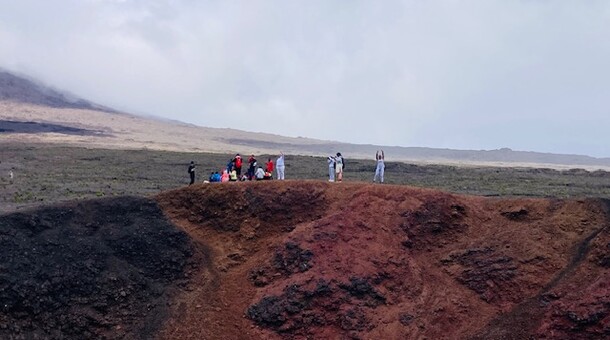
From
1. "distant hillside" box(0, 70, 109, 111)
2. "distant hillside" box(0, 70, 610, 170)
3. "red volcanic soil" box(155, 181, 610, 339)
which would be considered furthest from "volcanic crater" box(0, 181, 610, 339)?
"distant hillside" box(0, 70, 109, 111)

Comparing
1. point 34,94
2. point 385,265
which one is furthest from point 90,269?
point 34,94

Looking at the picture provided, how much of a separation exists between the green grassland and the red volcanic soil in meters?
15.8

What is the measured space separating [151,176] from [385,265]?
32.8m

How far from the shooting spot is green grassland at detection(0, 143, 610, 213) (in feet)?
139

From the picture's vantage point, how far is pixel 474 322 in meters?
21.1

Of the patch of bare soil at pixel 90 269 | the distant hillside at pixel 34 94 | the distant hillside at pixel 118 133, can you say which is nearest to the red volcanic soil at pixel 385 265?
the patch of bare soil at pixel 90 269

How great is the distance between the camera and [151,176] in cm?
5197

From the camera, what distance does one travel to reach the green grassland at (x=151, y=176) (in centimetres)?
4247

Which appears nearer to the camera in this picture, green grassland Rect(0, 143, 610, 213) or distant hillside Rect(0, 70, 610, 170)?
green grassland Rect(0, 143, 610, 213)

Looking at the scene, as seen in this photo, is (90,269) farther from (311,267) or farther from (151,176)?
(151,176)

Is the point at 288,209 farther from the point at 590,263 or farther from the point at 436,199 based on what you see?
the point at 590,263

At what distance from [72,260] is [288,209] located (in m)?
8.15

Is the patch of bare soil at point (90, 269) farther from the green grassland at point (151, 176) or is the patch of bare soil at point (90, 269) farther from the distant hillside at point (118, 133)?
the distant hillside at point (118, 133)

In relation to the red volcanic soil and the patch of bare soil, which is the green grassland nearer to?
the patch of bare soil
